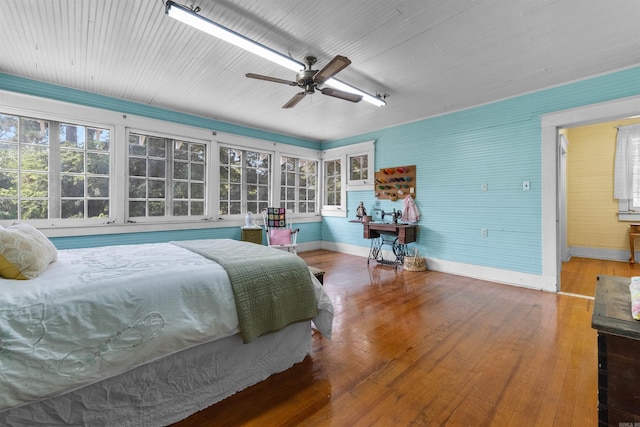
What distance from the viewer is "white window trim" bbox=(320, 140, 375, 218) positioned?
5992 millimetres

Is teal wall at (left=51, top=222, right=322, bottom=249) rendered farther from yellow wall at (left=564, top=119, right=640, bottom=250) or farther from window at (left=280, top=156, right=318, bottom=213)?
yellow wall at (left=564, top=119, right=640, bottom=250)

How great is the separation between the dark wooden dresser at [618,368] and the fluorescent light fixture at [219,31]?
2.88m

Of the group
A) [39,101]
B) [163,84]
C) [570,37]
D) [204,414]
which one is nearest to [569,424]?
[204,414]

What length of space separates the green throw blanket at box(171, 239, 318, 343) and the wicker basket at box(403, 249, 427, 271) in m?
3.35

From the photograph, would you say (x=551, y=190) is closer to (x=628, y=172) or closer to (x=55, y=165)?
(x=628, y=172)

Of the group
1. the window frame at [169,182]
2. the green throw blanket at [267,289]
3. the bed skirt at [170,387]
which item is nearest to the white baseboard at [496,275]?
the green throw blanket at [267,289]

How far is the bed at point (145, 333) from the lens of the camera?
45.8 inches

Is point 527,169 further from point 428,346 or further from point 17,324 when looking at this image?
point 17,324

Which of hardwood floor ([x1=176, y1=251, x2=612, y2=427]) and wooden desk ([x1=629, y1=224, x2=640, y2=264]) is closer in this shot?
hardwood floor ([x1=176, y1=251, x2=612, y2=427])

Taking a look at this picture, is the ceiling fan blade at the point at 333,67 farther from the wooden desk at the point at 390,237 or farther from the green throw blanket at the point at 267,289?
the wooden desk at the point at 390,237

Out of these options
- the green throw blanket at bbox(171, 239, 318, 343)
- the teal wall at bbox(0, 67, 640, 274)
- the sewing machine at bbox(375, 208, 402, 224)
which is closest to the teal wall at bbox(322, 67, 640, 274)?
the teal wall at bbox(0, 67, 640, 274)

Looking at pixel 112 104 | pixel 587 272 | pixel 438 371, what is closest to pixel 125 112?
pixel 112 104

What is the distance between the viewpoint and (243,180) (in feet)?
18.9

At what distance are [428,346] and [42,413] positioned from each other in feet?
7.84
